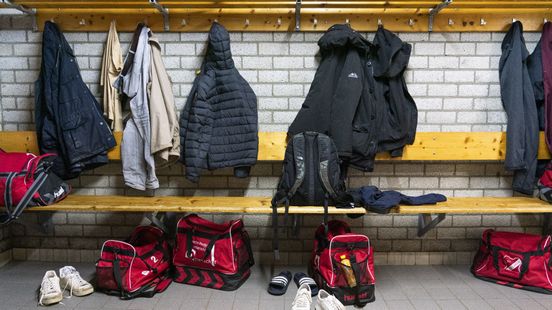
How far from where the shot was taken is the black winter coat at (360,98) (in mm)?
2516

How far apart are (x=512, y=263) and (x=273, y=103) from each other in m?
1.93

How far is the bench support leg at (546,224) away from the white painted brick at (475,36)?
139cm

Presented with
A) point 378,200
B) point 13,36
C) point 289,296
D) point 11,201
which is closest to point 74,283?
point 11,201

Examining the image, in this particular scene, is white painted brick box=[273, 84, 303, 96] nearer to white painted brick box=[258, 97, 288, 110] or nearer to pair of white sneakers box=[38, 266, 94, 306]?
white painted brick box=[258, 97, 288, 110]

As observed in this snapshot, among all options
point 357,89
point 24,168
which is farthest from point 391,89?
point 24,168

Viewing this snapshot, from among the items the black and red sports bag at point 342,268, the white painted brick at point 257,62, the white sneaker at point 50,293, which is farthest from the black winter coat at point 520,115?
the white sneaker at point 50,293

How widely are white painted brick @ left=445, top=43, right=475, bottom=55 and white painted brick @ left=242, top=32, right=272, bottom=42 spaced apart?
4.27 feet

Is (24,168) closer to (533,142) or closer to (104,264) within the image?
(104,264)

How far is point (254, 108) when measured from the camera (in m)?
2.61

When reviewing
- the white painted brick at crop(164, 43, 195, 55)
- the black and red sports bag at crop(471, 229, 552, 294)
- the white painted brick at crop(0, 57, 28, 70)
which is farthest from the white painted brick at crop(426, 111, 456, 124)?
the white painted brick at crop(0, 57, 28, 70)

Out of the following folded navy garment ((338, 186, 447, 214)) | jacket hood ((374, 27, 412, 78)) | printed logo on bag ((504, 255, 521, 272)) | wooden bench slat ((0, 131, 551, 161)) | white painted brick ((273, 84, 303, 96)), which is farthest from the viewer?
white painted brick ((273, 84, 303, 96))

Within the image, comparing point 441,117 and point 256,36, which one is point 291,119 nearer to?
point 256,36

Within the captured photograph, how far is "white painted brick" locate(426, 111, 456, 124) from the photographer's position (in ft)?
9.18

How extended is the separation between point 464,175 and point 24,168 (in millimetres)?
3034
